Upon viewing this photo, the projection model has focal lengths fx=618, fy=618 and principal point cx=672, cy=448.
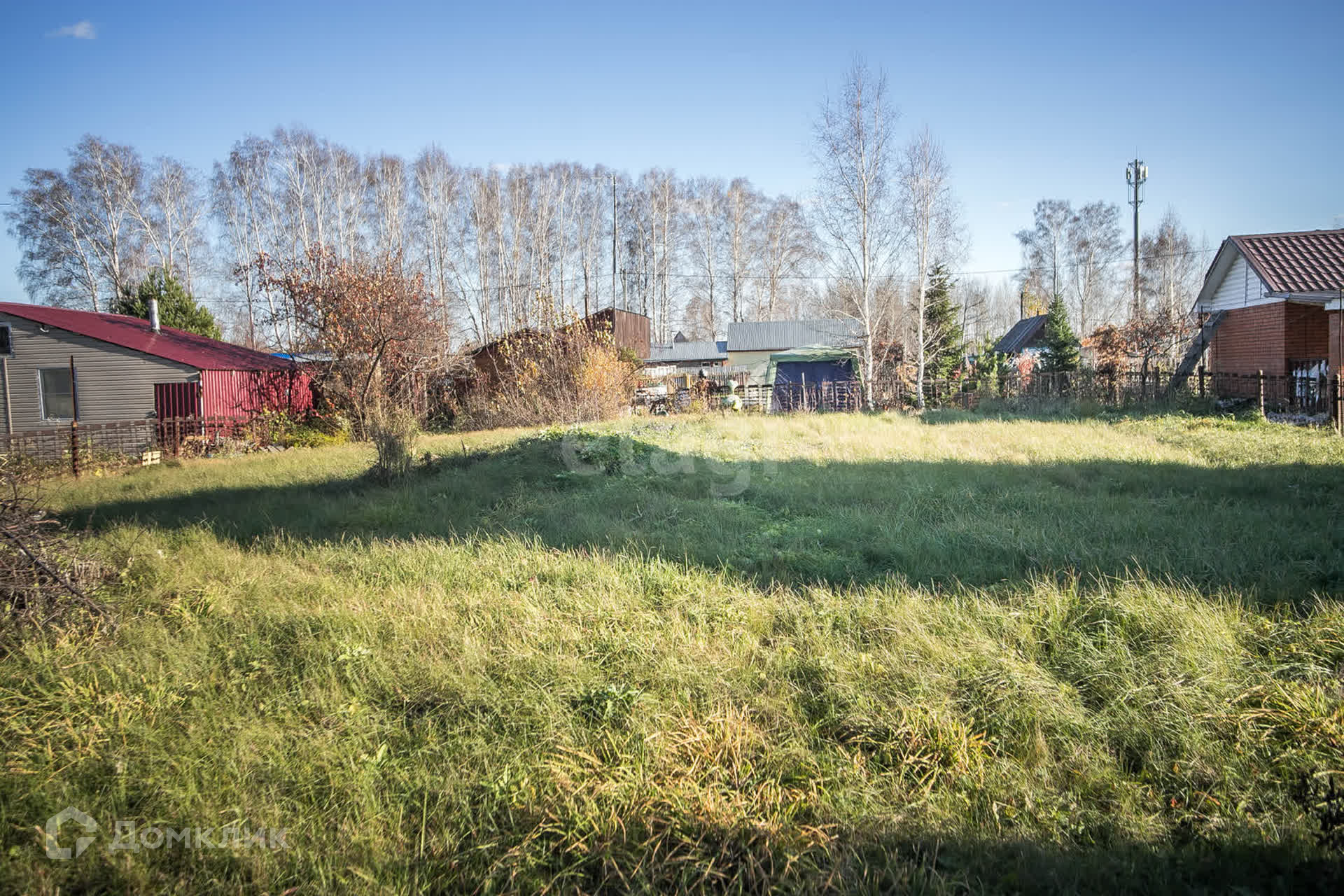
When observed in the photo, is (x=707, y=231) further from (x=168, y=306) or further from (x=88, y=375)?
(x=88, y=375)

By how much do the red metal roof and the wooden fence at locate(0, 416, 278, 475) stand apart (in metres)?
1.92

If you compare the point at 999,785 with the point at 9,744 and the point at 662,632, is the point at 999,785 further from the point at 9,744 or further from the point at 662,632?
the point at 9,744

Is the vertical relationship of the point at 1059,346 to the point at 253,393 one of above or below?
above

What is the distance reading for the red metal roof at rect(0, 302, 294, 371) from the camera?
16328mm

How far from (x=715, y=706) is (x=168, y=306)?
28.5 m

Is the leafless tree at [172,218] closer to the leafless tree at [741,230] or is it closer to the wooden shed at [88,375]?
the wooden shed at [88,375]

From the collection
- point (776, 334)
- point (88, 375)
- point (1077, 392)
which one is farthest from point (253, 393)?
point (776, 334)

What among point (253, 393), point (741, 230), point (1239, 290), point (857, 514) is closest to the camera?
point (857, 514)

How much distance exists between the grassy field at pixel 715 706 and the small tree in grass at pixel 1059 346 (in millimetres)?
23226

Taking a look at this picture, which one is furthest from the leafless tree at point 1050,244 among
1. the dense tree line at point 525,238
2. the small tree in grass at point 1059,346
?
the small tree in grass at point 1059,346

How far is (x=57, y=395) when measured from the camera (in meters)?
16.8

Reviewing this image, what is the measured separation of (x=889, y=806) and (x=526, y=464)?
7228 mm

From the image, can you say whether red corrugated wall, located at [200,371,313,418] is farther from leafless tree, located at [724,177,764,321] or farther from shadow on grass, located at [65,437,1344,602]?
leafless tree, located at [724,177,764,321]

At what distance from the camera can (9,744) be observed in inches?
106
